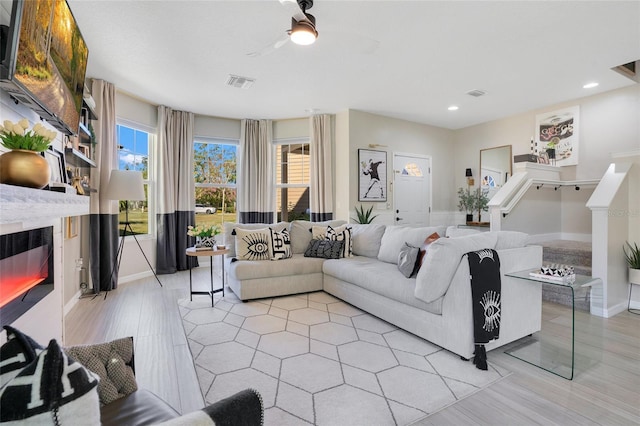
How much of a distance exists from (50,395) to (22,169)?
4.06 ft

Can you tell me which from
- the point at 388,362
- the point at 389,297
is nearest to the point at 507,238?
the point at 389,297

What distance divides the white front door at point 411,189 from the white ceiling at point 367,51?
1.32 metres

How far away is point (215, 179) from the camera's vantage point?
6.00 meters

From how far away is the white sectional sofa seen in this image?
7.50ft

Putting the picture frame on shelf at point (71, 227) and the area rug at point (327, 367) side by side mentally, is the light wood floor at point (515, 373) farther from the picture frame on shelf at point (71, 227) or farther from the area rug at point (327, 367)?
the picture frame on shelf at point (71, 227)

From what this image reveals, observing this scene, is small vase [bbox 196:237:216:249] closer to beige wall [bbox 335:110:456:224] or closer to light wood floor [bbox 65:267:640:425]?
light wood floor [bbox 65:267:640:425]

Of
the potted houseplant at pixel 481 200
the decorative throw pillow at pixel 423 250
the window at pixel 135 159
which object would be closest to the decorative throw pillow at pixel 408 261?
the decorative throw pillow at pixel 423 250

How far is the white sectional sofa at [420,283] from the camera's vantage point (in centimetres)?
229

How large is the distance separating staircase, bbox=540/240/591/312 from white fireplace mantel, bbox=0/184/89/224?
13.6 ft

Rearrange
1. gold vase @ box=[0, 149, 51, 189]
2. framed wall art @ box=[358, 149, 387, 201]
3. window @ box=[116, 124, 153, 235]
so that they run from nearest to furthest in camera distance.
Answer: gold vase @ box=[0, 149, 51, 189], window @ box=[116, 124, 153, 235], framed wall art @ box=[358, 149, 387, 201]

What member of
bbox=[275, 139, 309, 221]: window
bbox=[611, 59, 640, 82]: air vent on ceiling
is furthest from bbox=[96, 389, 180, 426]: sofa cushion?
bbox=[611, 59, 640, 82]: air vent on ceiling

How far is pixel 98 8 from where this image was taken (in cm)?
259

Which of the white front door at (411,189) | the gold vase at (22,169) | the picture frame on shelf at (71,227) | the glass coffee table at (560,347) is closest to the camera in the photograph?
the gold vase at (22,169)

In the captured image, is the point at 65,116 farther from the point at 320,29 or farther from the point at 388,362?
the point at 388,362
